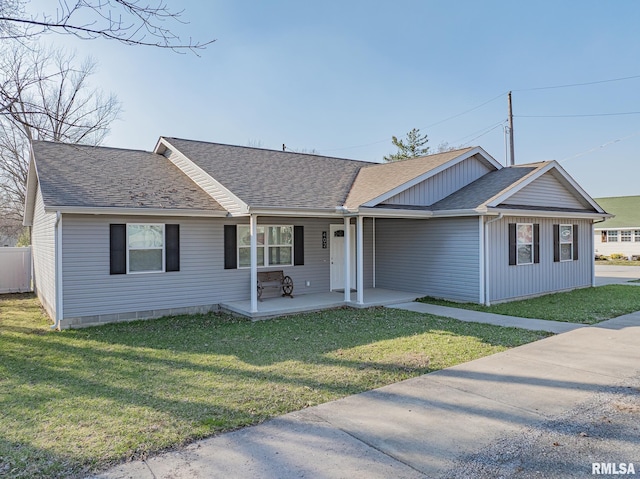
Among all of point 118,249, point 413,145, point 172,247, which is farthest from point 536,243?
point 413,145

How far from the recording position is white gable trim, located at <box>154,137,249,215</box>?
32.1 feet

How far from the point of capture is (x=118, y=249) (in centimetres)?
924

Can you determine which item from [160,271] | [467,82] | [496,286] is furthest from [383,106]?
[160,271]

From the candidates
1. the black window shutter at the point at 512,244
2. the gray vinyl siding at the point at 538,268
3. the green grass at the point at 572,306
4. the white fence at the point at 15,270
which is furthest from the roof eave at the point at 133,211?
the white fence at the point at 15,270

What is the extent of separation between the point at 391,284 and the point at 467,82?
1304 centimetres

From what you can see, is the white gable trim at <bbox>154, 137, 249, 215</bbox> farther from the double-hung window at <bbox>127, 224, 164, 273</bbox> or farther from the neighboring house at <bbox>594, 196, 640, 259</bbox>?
the neighboring house at <bbox>594, 196, 640, 259</bbox>

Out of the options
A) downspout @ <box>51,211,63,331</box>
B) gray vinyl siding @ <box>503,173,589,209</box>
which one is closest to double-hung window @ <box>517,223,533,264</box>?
gray vinyl siding @ <box>503,173,589,209</box>

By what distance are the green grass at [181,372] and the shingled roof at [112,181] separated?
2775 mm

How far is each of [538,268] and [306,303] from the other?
24.1ft

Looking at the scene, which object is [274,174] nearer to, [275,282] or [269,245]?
[269,245]

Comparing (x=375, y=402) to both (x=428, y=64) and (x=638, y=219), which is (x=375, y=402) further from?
(x=638, y=219)

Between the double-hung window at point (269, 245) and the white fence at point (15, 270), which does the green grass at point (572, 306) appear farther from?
the white fence at point (15, 270)

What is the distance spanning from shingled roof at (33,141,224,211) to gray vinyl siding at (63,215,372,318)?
430 mm

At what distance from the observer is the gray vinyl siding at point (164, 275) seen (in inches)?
347
